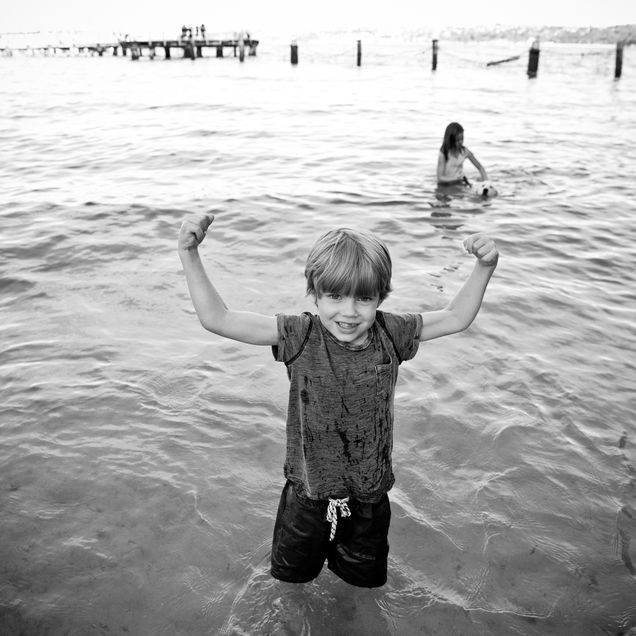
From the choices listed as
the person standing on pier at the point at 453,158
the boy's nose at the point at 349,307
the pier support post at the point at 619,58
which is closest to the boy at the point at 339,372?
the boy's nose at the point at 349,307

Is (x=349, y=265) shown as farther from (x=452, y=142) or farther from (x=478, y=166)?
(x=452, y=142)

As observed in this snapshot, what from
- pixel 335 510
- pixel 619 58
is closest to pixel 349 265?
pixel 335 510

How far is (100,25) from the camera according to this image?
16588 centimetres

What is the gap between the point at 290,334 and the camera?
7.41ft

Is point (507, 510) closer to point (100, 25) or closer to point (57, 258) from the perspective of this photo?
point (57, 258)

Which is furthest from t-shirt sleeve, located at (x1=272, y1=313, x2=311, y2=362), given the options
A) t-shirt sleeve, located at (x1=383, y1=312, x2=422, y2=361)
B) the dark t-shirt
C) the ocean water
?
the ocean water

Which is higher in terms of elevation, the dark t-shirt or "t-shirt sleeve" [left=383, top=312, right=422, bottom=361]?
"t-shirt sleeve" [left=383, top=312, right=422, bottom=361]

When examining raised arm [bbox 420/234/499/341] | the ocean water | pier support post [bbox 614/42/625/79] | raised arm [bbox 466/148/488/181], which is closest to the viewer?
raised arm [bbox 420/234/499/341]

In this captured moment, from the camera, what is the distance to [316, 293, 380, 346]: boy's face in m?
2.16

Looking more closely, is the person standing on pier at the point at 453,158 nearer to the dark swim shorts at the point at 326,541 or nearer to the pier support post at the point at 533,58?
the dark swim shorts at the point at 326,541

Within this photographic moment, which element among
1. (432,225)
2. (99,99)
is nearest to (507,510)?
(432,225)

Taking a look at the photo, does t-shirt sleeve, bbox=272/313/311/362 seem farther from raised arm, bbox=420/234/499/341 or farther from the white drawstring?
the white drawstring

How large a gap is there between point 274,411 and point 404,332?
82.5 inches

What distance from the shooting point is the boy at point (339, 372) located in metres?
2.17
